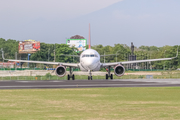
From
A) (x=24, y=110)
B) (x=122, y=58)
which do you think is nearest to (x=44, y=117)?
(x=24, y=110)

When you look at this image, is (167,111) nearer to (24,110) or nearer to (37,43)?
(24,110)

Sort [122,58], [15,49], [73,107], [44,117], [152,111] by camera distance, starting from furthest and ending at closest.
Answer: [15,49] → [122,58] → [73,107] → [152,111] → [44,117]

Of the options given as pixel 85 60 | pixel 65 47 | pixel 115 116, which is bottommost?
pixel 115 116

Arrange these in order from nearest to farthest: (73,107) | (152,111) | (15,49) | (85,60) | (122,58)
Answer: (152,111) → (73,107) → (85,60) → (122,58) → (15,49)

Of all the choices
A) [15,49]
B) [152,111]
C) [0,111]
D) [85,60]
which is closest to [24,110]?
[0,111]

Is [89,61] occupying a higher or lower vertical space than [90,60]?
lower

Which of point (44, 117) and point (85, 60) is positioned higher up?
point (85, 60)

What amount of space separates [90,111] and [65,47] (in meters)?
154

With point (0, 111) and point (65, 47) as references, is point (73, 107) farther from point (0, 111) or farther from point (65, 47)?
point (65, 47)

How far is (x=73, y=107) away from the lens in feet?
58.6

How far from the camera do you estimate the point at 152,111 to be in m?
16.0

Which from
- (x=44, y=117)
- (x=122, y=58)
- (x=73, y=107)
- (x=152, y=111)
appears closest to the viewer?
(x=44, y=117)

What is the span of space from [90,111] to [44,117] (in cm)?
282

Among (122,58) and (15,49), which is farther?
(15,49)
